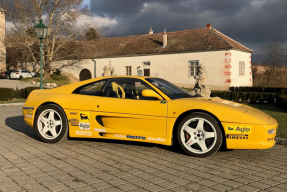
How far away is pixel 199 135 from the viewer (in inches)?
188

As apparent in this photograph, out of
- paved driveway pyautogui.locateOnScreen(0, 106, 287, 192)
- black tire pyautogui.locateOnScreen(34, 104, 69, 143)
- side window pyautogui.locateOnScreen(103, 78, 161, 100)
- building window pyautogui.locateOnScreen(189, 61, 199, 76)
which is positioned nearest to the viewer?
paved driveway pyautogui.locateOnScreen(0, 106, 287, 192)

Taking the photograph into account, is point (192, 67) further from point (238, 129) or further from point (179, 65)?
point (238, 129)

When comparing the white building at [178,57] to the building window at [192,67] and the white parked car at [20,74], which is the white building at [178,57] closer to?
the building window at [192,67]

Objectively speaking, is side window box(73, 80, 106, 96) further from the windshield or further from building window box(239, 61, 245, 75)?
building window box(239, 61, 245, 75)

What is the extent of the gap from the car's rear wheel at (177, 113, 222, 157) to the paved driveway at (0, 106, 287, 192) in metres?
0.17

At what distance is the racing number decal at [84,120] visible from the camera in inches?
216

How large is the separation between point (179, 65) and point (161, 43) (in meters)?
4.46

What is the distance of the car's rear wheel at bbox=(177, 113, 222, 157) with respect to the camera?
184 inches

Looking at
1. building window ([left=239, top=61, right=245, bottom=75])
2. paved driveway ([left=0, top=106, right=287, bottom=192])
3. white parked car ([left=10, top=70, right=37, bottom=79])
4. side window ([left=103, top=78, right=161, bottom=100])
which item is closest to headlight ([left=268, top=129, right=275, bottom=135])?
paved driveway ([left=0, top=106, right=287, bottom=192])

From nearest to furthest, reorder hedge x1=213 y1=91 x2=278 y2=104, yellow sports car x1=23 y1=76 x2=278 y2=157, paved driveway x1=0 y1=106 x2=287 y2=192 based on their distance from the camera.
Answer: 1. paved driveway x1=0 y1=106 x2=287 y2=192
2. yellow sports car x1=23 y1=76 x2=278 y2=157
3. hedge x1=213 y1=91 x2=278 y2=104

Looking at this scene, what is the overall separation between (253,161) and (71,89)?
12.3ft

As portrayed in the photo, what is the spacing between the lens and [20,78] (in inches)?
1521

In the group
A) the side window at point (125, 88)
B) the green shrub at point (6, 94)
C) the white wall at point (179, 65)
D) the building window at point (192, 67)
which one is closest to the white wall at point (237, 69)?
the white wall at point (179, 65)

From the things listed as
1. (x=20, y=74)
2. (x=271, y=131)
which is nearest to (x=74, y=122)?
(x=271, y=131)
